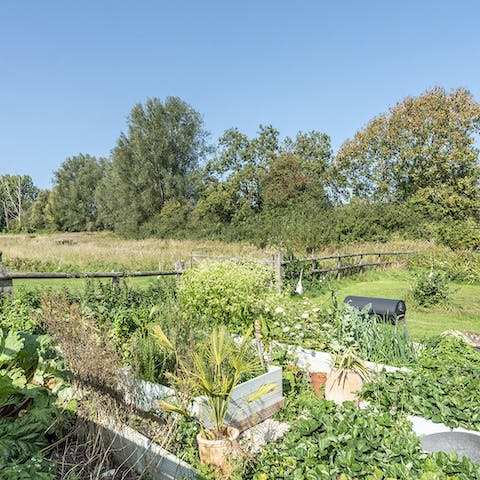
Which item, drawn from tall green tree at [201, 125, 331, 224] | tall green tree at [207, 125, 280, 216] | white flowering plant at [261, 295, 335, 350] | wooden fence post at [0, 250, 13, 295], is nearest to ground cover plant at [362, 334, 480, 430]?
white flowering plant at [261, 295, 335, 350]

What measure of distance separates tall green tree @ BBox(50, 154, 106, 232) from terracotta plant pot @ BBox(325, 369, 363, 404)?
4554 cm

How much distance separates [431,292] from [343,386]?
622 cm

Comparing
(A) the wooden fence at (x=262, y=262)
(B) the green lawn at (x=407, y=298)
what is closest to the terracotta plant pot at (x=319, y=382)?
(B) the green lawn at (x=407, y=298)

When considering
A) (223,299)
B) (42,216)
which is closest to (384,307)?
(223,299)

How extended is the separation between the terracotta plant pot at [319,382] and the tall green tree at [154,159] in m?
28.6

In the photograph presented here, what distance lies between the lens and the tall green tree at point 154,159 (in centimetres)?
3219

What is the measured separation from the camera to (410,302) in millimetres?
9172

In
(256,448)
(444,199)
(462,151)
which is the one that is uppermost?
(462,151)

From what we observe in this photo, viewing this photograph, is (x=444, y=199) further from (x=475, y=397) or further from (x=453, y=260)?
(x=475, y=397)

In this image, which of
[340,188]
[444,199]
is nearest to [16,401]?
[444,199]

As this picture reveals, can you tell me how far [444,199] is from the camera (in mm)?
24219

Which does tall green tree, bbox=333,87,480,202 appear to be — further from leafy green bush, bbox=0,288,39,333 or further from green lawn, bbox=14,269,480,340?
leafy green bush, bbox=0,288,39,333

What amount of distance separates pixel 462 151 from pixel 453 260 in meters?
12.1

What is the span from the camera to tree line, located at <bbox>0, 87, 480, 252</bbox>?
20.5 metres
